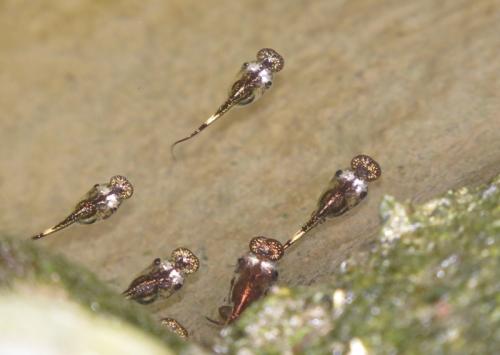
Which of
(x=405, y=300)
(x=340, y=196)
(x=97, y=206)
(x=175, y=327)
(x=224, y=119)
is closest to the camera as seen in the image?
(x=405, y=300)

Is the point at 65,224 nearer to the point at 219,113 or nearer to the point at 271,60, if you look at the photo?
the point at 219,113

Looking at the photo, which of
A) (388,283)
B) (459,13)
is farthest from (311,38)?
(388,283)

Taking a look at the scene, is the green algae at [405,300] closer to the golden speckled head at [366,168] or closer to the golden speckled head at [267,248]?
the golden speckled head at [267,248]

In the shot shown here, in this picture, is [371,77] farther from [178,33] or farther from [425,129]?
[178,33]

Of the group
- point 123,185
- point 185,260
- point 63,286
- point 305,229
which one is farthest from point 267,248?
point 63,286

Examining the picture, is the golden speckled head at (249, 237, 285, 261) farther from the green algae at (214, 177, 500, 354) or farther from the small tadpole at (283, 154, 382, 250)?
the green algae at (214, 177, 500, 354)
